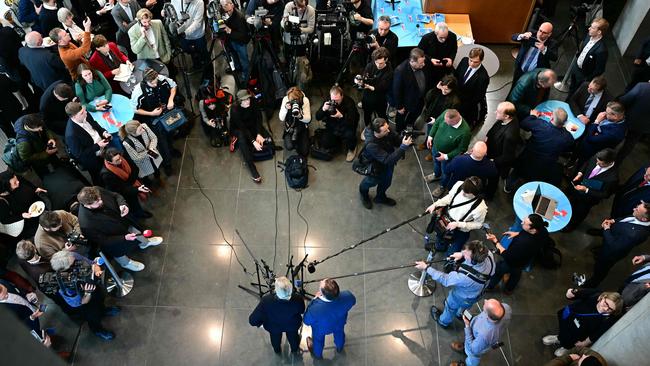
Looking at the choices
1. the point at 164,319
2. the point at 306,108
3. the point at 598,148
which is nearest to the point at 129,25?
the point at 306,108

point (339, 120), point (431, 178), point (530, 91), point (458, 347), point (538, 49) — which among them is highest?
point (538, 49)

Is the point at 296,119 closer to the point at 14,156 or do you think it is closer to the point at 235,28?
the point at 235,28

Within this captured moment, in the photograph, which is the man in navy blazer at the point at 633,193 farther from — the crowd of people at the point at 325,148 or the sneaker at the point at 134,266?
the sneaker at the point at 134,266

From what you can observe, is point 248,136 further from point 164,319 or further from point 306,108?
point 164,319

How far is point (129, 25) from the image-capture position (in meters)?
6.48

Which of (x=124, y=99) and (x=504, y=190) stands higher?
(x=124, y=99)

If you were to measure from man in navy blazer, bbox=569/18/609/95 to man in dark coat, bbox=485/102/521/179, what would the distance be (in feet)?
5.08

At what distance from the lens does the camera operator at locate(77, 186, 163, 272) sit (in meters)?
4.59

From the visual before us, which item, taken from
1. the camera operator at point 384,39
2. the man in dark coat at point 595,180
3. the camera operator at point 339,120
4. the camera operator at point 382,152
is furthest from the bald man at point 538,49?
Result: the camera operator at point 339,120

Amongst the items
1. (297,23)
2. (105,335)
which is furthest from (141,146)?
(297,23)

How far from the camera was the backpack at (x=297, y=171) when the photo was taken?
6.19m

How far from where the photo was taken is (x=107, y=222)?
187 inches

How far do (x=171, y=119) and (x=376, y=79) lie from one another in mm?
2558

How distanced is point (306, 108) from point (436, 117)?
63.0 inches
